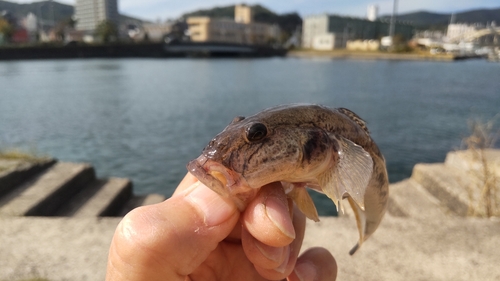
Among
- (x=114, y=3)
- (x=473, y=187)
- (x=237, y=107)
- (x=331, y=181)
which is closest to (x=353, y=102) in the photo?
(x=237, y=107)

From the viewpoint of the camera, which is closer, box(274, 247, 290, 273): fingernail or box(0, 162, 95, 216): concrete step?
A: box(274, 247, 290, 273): fingernail

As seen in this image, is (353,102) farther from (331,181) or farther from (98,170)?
(331,181)

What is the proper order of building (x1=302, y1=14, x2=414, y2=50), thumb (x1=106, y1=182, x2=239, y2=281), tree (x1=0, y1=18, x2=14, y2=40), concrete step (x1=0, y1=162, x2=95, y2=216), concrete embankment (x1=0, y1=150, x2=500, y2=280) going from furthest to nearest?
building (x1=302, y1=14, x2=414, y2=50) → tree (x1=0, y1=18, x2=14, y2=40) → concrete step (x1=0, y1=162, x2=95, y2=216) → concrete embankment (x1=0, y1=150, x2=500, y2=280) → thumb (x1=106, y1=182, x2=239, y2=281)

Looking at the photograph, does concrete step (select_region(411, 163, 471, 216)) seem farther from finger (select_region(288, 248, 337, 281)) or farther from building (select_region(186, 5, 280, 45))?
building (select_region(186, 5, 280, 45))

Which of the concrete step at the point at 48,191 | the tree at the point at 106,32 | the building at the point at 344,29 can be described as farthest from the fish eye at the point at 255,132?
the building at the point at 344,29

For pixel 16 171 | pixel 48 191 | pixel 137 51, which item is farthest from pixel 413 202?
pixel 137 51

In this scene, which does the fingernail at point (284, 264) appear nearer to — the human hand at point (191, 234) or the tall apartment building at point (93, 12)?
the human hand at point (191, 234)

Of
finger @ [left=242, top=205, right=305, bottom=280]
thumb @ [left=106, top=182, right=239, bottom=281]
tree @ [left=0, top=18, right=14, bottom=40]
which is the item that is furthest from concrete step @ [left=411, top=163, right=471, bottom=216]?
tree @ [left=0, top=18, right=14, bottom=40]

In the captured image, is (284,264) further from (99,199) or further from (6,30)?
(6,30)
